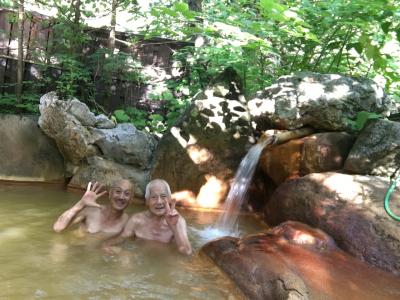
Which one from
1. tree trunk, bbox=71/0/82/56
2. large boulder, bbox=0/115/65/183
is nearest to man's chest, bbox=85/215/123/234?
large boulder, bbox=0/115/65/183

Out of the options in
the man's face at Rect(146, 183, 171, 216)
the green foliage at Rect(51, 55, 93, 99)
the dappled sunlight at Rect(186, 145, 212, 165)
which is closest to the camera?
the man's face at Rect(146, 183, 171, 216)

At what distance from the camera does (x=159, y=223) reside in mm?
4477

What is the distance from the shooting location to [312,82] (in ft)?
21.5

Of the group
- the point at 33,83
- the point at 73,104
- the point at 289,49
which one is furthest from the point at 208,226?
the point at 33,83

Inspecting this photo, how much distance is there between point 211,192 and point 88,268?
334cm

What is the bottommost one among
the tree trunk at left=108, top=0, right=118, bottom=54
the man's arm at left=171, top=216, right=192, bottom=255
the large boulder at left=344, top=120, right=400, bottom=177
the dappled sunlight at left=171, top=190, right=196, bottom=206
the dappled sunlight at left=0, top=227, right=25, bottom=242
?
the dappled sunlight at left=0, top=227, right=25, bottom=242

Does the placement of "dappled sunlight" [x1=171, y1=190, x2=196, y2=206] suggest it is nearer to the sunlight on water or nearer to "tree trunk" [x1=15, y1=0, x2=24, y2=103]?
the sunlight on water

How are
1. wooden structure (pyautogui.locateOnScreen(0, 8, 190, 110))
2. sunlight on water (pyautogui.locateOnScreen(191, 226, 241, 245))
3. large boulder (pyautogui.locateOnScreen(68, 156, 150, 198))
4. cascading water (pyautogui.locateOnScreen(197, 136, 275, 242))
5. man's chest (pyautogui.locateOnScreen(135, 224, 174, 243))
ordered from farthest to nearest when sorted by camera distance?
wooden structure (pyautogui.locateOnScreen(0, 8, 190, 110)), large boulder (pyautogui.locateOnScreen(68, 156, 150, 198)), cascading water (pyautogui.locateOnScreen(197, 136, 275, 242)), sunlight on water (pyautogui.locateOnScreen(191, 226, 241, 245)), man's chest (pyautogui.locateOnScreen(135, 224, 174, 243))

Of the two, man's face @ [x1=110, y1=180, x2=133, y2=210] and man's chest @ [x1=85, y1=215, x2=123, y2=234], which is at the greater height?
man's face @ [x1=110, y1=180, x2=133, y2=210]

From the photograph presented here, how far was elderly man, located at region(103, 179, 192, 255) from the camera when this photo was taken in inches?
166

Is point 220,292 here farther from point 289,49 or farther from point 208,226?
point 289,49

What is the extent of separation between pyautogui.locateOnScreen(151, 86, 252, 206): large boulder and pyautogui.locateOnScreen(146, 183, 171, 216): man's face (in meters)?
2.37

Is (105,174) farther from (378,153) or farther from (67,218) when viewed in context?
(378,153)

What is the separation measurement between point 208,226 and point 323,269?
241 centimetres
